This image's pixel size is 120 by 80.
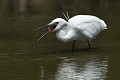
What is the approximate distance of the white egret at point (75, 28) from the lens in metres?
14.4

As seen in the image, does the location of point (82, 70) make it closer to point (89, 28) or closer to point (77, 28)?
point (77, 28)

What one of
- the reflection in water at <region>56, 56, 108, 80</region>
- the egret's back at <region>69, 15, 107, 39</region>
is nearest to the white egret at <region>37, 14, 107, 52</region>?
the egret's back at <region>69, 15, 107, 39</region>

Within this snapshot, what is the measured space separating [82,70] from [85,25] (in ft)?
11.1

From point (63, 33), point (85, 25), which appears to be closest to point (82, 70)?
point (63, 33)

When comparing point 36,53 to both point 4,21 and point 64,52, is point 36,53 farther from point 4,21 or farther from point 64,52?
point 4,21

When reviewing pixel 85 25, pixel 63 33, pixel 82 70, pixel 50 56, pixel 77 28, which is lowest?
pixel 82 70

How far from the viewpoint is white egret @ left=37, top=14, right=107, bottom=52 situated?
14.4m

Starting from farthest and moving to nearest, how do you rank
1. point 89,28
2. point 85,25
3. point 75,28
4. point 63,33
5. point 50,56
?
point 89,28 → point 85,25 → point 75,28 → point 63,33 → point 50,56

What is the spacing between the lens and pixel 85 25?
15297 millimetres

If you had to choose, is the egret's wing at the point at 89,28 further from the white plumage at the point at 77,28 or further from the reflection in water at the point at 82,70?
the reflection in water at the point at 82,70

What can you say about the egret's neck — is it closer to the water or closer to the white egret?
the white egret

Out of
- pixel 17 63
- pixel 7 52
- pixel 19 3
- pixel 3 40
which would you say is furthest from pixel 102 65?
pixel 19 3

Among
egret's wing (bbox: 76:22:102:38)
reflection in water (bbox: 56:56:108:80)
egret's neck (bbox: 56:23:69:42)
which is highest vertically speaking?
egret's wing (bbox: 76:22:102:38)

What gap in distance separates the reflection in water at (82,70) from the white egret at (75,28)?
120 centimetres
